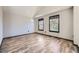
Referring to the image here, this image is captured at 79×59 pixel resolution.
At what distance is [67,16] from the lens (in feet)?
17.1

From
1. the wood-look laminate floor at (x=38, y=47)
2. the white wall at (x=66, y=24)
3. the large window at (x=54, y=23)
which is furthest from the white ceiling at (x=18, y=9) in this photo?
the wood-look laminate floor at (x=38, y=47)

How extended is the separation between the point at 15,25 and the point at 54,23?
10.1 feet

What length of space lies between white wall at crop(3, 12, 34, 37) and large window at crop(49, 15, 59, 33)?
242 centimetres

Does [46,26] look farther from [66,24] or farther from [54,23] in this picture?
[66,24]

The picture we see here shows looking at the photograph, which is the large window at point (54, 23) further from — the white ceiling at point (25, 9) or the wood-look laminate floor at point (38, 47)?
the wood-look laminate floor at point (38, 47)

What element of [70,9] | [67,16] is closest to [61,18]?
[67,16]

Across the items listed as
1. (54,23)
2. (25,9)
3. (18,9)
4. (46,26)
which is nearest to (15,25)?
(18,9)

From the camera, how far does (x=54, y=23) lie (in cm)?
655

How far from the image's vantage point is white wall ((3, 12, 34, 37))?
5.95 meters

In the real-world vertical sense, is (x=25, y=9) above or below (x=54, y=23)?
above

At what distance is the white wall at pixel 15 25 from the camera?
5.95 m

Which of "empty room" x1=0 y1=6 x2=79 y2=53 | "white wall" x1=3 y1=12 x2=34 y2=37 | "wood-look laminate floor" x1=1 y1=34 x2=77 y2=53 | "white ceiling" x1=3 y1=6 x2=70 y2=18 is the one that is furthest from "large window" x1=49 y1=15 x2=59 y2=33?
"white wall" x1=3 y1=12 x2=34 y2=37
